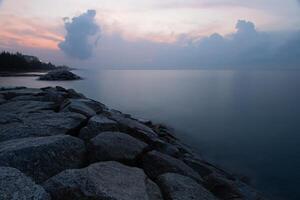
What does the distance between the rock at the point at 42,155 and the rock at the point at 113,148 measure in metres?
0.29

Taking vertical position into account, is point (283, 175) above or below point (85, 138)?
below

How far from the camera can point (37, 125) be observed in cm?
733

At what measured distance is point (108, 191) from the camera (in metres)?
4.34

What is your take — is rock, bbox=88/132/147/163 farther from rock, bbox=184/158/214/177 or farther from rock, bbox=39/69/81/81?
rock, bbox=39/69/81/81

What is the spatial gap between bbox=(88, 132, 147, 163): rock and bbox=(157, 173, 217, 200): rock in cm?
95

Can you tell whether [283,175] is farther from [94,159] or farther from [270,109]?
[270,109]

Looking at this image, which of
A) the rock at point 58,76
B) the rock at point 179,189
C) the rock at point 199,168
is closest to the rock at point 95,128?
the rock at point 199,168

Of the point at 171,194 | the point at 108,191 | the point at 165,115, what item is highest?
the point at 108,191

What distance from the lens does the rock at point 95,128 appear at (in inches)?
287

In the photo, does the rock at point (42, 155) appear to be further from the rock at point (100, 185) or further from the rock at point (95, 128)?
the rock at point (95, 128)

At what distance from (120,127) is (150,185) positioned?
3078 mm

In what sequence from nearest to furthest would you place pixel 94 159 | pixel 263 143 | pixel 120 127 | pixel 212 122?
pixel 94 159 < pixel 120 127 < pixel 263 143 < pixel 212 122

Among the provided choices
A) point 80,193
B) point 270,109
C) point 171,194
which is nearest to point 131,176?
point 171,194

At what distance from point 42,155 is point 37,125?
230 cm
